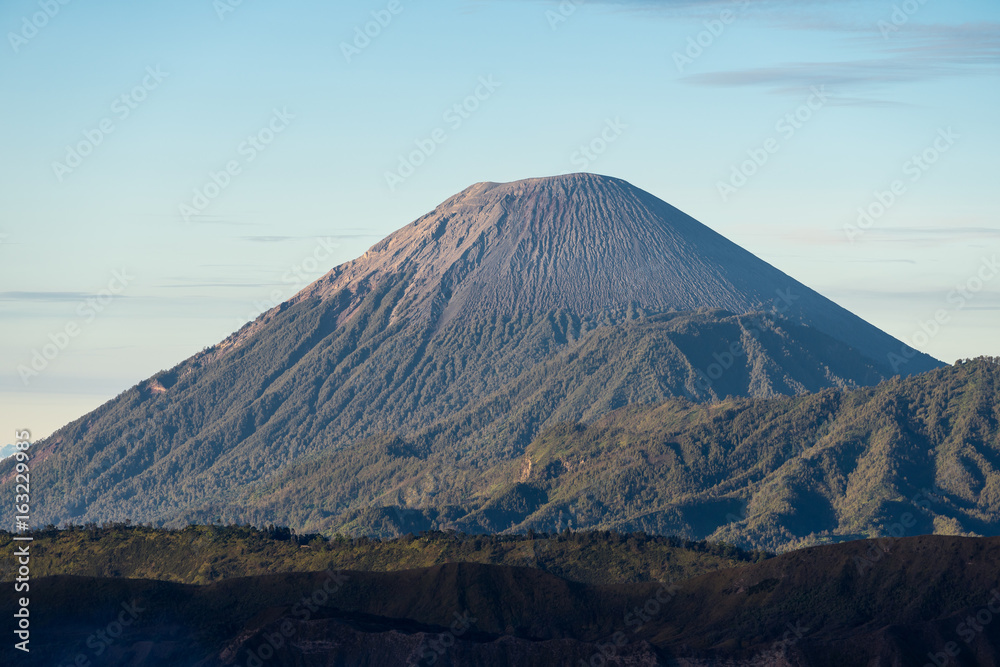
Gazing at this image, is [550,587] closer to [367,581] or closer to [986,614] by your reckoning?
[367,581]

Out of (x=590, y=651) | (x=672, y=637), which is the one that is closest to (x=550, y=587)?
(x=672, y=637)

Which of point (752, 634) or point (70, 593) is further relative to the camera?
point (70, 593)

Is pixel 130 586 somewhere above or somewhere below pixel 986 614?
above

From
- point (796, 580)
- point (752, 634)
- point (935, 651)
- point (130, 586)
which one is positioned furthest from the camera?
point (130, 586)

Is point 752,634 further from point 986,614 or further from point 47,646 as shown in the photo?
point 47,646

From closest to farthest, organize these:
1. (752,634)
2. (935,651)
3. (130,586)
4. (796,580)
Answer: (935,651)
(752,634)
(796,580)
(130,586)

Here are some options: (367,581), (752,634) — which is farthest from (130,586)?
(752,634)
